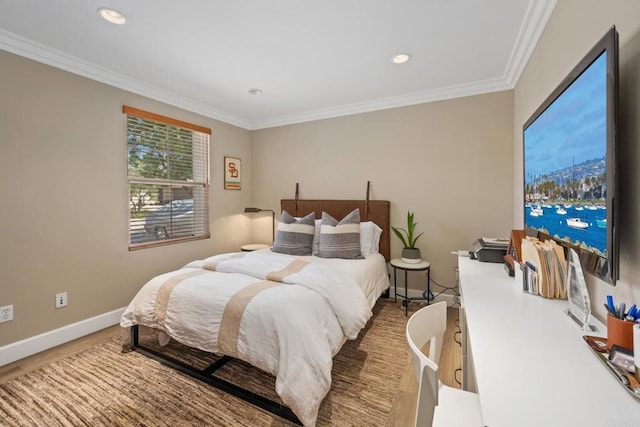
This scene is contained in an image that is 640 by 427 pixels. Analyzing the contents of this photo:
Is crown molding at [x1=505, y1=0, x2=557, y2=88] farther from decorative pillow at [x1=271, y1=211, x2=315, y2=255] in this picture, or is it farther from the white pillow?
decorative pillow at [x1=271, y1=211, x2=315, y2=255]

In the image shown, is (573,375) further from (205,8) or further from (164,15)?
(164,15)

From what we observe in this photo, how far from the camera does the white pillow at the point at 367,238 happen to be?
3240 mm

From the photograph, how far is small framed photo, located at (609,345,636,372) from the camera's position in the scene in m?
0.71

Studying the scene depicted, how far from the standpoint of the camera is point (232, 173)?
13.2 feet

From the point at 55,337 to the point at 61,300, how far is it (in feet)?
0.98

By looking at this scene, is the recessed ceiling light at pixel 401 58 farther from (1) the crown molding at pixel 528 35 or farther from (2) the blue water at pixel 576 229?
(2) the blue water at pixel 576 229

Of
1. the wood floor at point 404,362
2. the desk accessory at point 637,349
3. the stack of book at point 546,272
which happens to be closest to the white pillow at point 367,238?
the wood floor at point 404,362

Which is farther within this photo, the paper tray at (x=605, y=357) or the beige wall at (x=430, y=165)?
the beige wall at (x=430, y=165)

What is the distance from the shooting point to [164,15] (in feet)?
6.05

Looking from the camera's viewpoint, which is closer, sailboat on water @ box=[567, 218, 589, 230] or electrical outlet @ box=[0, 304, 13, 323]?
sailboat on water @ box=[567, 218, 589, 230]

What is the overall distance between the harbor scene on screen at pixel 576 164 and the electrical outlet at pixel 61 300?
3506 mm

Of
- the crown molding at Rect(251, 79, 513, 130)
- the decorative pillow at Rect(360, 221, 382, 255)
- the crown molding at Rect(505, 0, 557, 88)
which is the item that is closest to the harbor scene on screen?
the crown molding at Rect(505, 0, 557, 88)

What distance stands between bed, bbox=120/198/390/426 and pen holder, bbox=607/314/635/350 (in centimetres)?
125

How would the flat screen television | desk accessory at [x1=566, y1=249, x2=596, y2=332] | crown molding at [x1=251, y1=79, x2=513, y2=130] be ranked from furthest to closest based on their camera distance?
1. crown molding at [x1=251, y1=79, x2=513, y2=130]
2. desk accessory at [x1=566, y1=249, x2=596, y2=332]
3. the flat screen television
